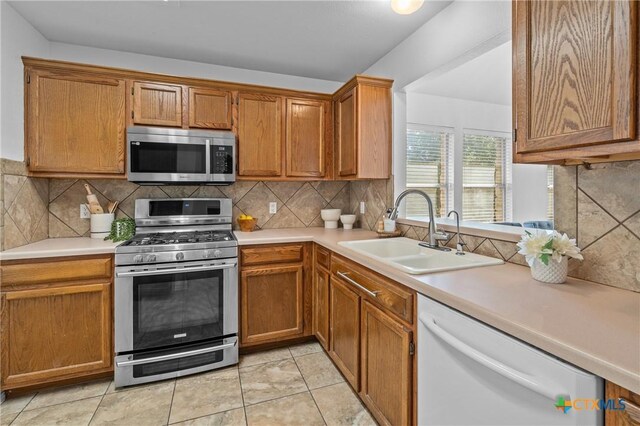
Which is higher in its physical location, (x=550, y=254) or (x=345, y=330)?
(x=550, y=254)

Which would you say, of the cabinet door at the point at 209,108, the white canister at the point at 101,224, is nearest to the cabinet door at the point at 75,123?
the white canister at the point at 101,224

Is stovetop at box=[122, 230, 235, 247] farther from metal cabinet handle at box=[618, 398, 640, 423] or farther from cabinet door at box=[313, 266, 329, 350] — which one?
metal cabinet handle at box=[618, 398, 640, 423]

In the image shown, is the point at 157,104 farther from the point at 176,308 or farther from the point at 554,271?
the point at 554,271

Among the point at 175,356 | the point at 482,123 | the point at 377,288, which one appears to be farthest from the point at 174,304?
the point at 482,123

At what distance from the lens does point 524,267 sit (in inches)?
58.1

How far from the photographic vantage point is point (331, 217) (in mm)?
3072

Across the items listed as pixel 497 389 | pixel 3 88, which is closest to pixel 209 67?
pixel 3 88

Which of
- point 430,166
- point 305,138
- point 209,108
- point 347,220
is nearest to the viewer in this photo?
point 209,108

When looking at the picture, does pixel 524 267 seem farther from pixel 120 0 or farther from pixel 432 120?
pixel 432 120

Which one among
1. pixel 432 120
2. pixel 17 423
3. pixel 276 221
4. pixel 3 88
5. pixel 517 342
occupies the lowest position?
pixel 17 423

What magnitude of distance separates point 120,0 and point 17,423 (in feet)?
8.35

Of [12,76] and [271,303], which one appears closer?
[12,76]

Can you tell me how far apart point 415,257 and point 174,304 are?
1.66 m

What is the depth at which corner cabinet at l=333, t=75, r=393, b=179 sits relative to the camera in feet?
8.20
